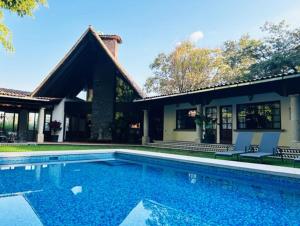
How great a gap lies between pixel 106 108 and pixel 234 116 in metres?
10.4

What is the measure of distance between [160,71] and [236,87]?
20498mm

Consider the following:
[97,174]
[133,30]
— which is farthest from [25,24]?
[97,174]

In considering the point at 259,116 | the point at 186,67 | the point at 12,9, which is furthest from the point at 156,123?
the point at 12,9

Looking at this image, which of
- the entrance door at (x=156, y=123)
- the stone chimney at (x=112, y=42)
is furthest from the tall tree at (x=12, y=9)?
the stone chimney at (x=112, y=42)

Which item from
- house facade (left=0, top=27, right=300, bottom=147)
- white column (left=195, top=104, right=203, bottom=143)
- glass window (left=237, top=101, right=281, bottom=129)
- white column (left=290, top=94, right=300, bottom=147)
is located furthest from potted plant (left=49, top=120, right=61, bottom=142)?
white column (left=290, top=94, right=300, bottom=147)

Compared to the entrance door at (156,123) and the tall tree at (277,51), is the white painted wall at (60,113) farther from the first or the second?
the tall tree at (277,51)

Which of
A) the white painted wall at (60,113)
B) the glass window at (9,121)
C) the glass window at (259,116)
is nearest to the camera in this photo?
the glass window at (259,116)

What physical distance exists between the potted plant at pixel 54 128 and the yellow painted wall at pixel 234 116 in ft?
28.1

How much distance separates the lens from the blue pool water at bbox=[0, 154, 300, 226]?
4.15 metres

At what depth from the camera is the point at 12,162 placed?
30.8 feet

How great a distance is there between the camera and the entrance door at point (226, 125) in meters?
14.1

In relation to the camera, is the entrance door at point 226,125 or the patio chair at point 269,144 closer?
the patio chair at point 269,144

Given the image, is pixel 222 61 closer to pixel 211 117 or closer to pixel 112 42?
pixel 112 42

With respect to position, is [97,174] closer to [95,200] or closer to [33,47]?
[95,200]
